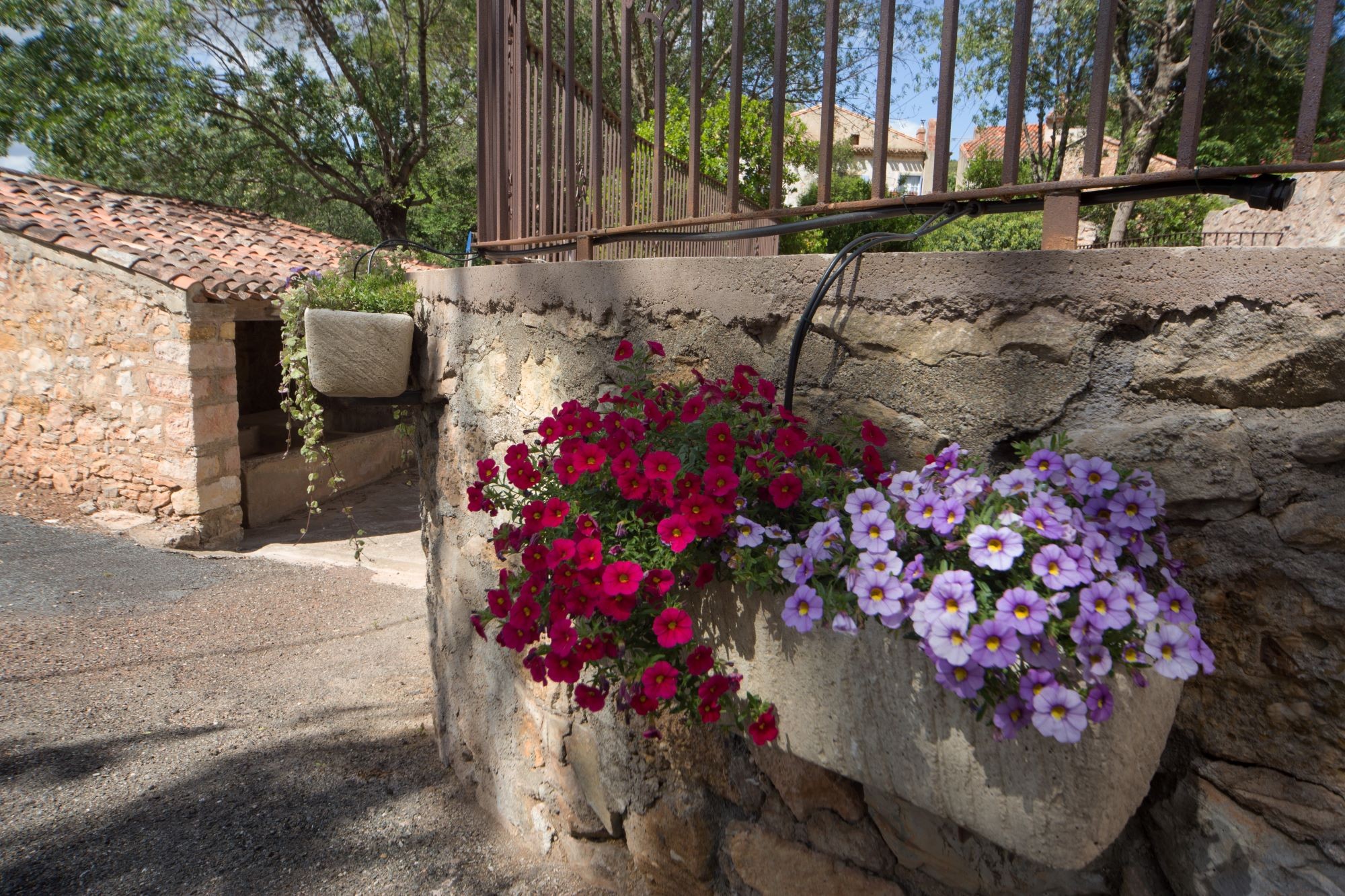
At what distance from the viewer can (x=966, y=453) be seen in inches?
54.9

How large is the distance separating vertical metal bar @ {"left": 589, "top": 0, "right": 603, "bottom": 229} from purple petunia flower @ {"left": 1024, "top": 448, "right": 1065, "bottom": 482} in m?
1.37

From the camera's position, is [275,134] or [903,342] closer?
[903,342]

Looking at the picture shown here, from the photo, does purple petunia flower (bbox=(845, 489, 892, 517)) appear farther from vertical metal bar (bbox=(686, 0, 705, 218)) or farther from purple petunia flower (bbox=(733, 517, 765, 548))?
vertical metal bar (bbox=(686, 0, 705, 218))

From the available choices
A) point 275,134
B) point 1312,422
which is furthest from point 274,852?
point 275,134

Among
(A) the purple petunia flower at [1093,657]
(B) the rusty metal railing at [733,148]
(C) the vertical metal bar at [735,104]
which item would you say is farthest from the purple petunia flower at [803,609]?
(C) the vertical metal bar at [735,104]

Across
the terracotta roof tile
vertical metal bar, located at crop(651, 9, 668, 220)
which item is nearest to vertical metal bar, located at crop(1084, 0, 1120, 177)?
vertical metal bar, located at crop(651, 9, 668, 220)

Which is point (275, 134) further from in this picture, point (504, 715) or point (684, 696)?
point (684, 696)

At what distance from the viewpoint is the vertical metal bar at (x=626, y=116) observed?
1.98 metres

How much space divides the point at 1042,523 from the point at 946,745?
13.1 inches

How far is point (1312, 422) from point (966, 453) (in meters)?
0.46

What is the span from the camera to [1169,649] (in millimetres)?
1035

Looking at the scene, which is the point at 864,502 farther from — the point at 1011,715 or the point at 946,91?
the point at 946,91

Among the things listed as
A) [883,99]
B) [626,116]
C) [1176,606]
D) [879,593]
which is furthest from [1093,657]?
[626,116]

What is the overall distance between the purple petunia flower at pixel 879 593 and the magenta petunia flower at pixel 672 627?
34 centimetres
